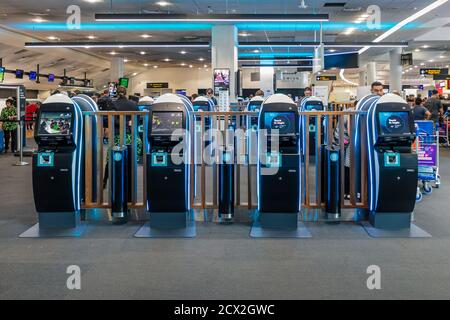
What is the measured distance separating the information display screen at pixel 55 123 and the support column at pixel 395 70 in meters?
18.6

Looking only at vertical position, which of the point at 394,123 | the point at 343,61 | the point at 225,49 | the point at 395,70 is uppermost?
the point at 395,70

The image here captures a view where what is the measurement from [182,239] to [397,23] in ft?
44.8

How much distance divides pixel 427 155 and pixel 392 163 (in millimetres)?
2799

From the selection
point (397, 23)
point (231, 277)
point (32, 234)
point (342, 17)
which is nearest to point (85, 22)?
point (342, 17)

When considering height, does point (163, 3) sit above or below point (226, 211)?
above

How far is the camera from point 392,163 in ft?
15.8

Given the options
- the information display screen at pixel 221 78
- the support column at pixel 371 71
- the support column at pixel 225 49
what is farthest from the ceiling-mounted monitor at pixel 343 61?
the support column at pixel 371 71

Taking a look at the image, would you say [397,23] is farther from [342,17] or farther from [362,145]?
[362,145]

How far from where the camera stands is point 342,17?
1439 centimetres

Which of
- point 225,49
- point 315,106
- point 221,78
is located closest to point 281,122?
point 315,106

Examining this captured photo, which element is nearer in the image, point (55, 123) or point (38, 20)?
point (55, 123)

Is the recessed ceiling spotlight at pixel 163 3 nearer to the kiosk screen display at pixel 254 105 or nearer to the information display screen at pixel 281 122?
the kiosk screen display at pixel 254 105

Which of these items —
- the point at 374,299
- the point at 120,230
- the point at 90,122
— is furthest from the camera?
the point at 90,122

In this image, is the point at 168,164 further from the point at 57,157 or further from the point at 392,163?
the point at 392,163
